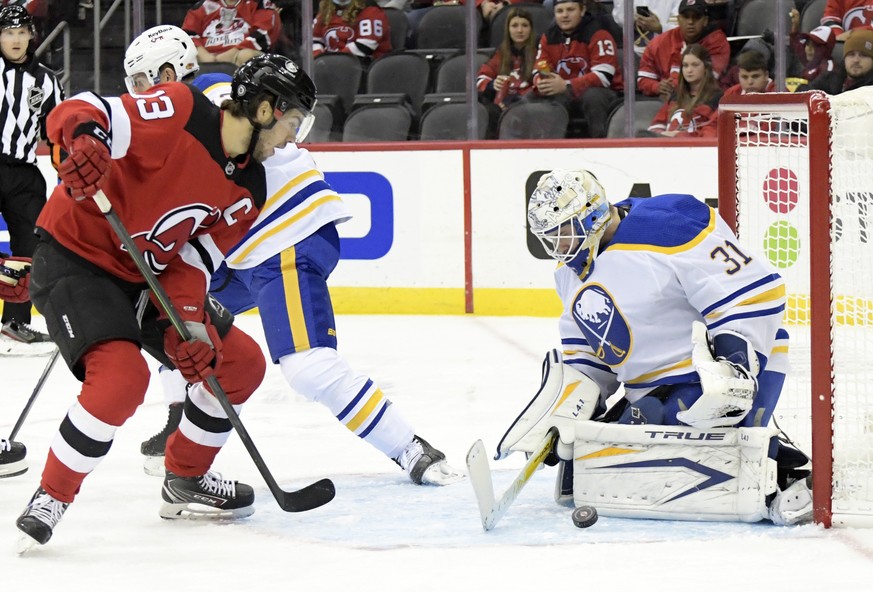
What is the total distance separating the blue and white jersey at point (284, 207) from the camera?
304 cm

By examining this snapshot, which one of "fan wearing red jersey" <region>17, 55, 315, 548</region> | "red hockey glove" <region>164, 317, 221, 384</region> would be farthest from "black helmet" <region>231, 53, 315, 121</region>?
"red hockey glove" <region>164, 317, 221, 384</region>

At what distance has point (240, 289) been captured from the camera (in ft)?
11.1

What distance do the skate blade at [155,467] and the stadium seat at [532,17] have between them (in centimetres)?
336

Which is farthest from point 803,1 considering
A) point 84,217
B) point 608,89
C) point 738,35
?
point 84,217

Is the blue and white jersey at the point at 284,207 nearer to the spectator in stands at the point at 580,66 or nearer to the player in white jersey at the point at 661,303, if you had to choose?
the player in white jersey at the point at 661,303

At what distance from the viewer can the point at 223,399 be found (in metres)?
2.60

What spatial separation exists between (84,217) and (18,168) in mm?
3055

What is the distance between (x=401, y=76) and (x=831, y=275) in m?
4.01

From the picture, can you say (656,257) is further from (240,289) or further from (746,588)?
(240,289)

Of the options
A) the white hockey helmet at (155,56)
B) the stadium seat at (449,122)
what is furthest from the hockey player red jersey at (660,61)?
the white hockey helmet at (155,56)

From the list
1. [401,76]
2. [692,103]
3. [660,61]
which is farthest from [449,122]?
[692,103]

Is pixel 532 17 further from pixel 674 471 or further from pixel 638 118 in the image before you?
pixel 674 471

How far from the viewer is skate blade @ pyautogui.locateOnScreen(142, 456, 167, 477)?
3.21 metres

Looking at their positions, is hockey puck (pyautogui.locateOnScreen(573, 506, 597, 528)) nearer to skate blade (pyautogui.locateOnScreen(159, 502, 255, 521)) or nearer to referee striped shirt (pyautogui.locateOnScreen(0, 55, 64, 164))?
skate blade (pyautogui.locateOnScreen(159, 502, 255, 521))
